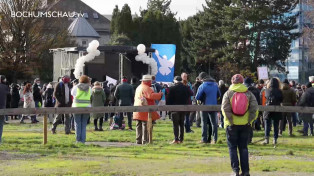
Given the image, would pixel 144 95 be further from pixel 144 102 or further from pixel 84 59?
pixel 84 59

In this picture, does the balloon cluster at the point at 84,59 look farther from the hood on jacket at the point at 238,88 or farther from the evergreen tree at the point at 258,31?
the evergreen tree at the point at 258,31

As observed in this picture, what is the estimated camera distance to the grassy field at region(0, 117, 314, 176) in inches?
579

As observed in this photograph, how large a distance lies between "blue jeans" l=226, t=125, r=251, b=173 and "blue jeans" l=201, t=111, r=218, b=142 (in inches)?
267

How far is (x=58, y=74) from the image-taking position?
46.7m

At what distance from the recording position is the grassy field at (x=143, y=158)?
1471 cm

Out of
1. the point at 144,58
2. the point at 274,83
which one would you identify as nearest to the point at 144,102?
the point at 274,83

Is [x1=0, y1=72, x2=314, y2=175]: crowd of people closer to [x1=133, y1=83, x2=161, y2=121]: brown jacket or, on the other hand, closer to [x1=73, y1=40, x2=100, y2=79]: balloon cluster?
[x1=133, y1=83, x2=161, y2=121]: brown jacket

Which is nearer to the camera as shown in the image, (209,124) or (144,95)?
(144,95)

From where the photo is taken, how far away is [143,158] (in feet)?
55.0

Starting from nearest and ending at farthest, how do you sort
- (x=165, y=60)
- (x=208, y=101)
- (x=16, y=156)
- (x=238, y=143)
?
(x=238, y=143)
(x=16, y=156)
(x=208, y=101)
(x=165, y=60)

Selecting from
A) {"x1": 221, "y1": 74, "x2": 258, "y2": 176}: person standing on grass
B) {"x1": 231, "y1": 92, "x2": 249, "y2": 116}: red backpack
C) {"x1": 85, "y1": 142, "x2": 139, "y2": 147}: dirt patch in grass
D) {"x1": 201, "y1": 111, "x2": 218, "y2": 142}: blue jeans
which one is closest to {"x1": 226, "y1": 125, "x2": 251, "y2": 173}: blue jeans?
{"x1": 221, "y1": 74, "x2": 258, "y2": 176}: person standing on grass

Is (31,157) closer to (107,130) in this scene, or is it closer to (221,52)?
(107,130)

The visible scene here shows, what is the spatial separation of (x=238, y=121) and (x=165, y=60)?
31.3m

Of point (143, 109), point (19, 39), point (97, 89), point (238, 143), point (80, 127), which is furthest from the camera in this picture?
point (19, 39)
